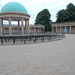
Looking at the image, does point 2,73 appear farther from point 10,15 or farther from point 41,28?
point 41,28

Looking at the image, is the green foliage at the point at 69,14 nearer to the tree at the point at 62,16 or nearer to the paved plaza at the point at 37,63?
the tree at the point at 62,16

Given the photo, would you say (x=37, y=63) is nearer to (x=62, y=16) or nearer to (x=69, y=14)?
(x=69, y=14)

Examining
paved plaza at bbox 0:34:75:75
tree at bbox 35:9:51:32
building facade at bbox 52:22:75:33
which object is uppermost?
tree at bbox 35:9:51:32

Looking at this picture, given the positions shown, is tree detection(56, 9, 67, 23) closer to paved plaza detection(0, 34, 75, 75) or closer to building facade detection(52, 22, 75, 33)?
building facade detection(52, 22, 75, 33)

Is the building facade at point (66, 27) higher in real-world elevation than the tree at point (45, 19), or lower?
lower

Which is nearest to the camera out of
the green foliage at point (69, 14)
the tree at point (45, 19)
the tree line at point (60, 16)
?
the green foliage at point (69, 14)

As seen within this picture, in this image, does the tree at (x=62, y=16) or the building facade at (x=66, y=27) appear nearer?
the building facade at (x=66, y=27)

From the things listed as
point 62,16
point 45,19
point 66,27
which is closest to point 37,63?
point 66,27

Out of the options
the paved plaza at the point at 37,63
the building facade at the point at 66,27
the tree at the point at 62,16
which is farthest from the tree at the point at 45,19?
the paved plaza at the point at 37,63

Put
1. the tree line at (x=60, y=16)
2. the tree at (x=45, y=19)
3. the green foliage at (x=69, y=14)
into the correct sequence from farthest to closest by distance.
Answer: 1. the tree at (x=45, y=19)
2. the tree line at (x=60, y=16)
3. the green foliage at (x=69, y=14)

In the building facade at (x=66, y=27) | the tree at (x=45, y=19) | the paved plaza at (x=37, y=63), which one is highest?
the tree at (x=45, y=19)

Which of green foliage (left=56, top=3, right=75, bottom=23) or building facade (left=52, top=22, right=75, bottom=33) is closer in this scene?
building facade (left=52, top=22, right=75, bottom=33)

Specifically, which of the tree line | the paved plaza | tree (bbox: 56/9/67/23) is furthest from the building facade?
the paved plaza

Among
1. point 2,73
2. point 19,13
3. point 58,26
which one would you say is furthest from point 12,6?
point 58,26
